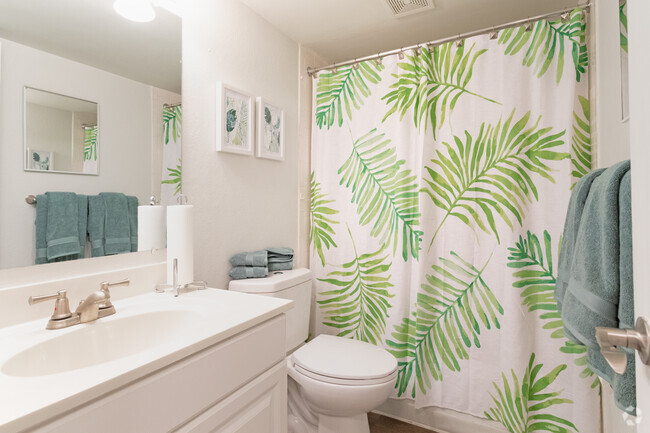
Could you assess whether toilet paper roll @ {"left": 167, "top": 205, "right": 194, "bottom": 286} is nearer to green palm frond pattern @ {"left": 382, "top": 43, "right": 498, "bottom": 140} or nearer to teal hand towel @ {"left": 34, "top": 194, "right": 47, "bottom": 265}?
teal hand towel @ {"left": 34, "top": 194, "right": 47, "bottom": 265}

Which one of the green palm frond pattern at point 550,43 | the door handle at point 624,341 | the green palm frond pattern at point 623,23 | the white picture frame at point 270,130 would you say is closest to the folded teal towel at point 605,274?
the door handle at point 624,341

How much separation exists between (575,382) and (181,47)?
2275 millimetres

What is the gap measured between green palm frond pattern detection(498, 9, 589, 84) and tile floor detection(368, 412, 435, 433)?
1936 millimetres

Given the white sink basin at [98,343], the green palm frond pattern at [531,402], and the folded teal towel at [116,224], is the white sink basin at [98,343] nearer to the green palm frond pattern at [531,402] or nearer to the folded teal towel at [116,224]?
the folded teal towel at [116,224]

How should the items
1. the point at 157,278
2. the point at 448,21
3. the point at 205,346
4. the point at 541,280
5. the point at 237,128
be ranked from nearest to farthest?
the point at 205,346, the point at 157,278, the point at 541,280, the point at 237,128, the point at 448,21

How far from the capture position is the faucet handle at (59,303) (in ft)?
2.99

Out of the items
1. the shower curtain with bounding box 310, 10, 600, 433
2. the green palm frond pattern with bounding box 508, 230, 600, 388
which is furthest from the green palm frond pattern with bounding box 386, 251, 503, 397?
the green palm frond pattern with bounding box 508, 230, 600, 388

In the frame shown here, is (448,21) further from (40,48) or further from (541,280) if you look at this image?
(40,48)

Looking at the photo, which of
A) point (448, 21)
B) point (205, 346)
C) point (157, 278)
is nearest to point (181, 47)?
point (157, 278)

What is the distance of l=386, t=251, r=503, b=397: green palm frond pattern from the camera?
167 cm

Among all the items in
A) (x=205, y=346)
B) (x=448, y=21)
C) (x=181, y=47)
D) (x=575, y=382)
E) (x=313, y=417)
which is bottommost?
(x=313, y=417)

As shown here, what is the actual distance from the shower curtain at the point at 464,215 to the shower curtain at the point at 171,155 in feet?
3.16

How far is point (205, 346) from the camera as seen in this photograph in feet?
2.70

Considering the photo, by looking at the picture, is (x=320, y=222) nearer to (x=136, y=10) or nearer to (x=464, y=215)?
(x=464, y=215)
